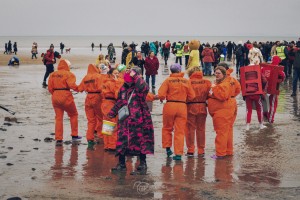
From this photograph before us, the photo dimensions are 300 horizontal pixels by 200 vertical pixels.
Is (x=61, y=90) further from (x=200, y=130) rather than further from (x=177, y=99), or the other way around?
(x=200, y=130)

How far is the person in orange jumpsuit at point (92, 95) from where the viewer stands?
11430 mm

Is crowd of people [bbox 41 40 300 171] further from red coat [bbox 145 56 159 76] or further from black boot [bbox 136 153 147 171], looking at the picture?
red coat [bbox 145 56 159 76]

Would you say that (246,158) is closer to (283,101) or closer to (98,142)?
(98,142)

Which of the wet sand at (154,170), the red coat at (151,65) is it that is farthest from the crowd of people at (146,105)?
the red coat at (151,65)

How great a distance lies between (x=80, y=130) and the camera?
13.3 metres

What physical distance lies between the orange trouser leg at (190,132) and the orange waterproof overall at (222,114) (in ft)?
1.37

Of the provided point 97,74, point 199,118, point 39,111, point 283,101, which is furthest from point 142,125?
point 283,101

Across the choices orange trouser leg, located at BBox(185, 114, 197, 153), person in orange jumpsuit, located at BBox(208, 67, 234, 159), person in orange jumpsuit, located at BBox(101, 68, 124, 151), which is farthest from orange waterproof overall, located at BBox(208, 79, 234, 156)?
person in orange jumpsuit, located at BBox(101, 68, 124, 151)

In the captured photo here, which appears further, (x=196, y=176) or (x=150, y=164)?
(x=150, y=164)

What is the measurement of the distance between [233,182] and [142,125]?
173 cm

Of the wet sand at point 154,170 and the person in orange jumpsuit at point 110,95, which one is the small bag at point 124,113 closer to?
the wet sand at point 154,170

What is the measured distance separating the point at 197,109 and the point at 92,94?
2.25 meters

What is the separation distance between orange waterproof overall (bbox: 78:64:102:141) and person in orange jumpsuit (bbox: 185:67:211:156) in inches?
76.6

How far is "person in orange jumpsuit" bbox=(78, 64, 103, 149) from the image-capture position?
11430 millimetres
